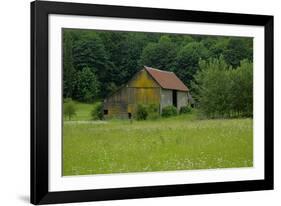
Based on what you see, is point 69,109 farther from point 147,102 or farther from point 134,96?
point 147,102

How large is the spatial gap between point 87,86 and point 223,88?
1.66 m

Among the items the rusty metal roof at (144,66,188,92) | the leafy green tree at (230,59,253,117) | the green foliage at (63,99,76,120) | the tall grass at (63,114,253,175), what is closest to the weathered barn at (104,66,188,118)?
the rusty metal roof at (144,66,188,92)

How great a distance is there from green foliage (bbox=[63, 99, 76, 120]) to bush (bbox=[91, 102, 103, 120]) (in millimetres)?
232

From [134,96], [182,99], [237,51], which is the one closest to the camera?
[134,96]

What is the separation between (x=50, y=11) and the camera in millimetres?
6086

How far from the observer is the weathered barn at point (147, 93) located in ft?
21.5

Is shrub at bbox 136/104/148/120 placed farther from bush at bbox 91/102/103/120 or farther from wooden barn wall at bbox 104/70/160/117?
bush at bbox 91/102/103/120

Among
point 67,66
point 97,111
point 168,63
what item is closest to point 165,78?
point 168,63

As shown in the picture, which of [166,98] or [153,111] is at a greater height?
[166,98]

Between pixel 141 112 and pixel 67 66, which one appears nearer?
pixel 67 66

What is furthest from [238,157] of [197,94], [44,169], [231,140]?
[44,169]

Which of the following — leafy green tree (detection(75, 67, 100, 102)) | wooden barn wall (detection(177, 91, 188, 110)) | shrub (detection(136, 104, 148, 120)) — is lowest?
shrub (detection(136, 104, 148, 120))

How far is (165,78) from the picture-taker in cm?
677

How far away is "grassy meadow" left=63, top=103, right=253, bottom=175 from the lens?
638 centimetres
